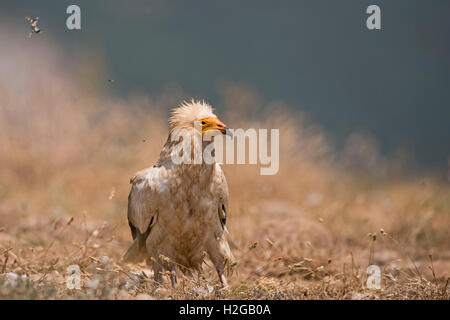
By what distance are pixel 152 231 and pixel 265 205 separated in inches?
134

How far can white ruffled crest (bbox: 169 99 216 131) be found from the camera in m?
4.19

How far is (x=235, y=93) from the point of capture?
8.48 metres

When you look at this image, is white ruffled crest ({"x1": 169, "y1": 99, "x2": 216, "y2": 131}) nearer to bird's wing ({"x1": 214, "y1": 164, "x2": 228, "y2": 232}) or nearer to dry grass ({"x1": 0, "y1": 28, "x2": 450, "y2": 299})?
bird's wing ({"x1": 214, "y1": 164, "x2": 228, "y2": 232})

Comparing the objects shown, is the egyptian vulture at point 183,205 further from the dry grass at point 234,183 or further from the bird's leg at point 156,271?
the dry grass at point 234,183

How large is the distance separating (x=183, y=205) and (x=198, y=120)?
65 cm

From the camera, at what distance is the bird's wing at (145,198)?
13.2 feet

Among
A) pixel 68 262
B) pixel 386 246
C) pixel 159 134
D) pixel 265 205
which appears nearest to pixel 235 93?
pixel 159 134

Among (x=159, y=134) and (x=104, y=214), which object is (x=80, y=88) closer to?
(x=159, y=134)

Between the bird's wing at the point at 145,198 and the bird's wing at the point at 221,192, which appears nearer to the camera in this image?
the bird's wing at the point at 145,198

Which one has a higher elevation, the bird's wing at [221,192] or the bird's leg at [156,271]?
the bird's wing at [221,192]

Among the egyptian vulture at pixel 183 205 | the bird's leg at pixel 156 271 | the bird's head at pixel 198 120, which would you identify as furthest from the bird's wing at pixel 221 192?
the bird's leg at pixel 156 271

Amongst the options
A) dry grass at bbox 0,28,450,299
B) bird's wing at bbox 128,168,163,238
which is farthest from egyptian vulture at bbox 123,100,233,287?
dry grass at bbox 0,28,450,299

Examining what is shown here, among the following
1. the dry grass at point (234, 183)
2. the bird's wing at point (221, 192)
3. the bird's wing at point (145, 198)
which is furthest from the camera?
the dry grass at point (234, 183)

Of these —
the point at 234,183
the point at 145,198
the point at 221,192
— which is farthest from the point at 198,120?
the point at 234,183
